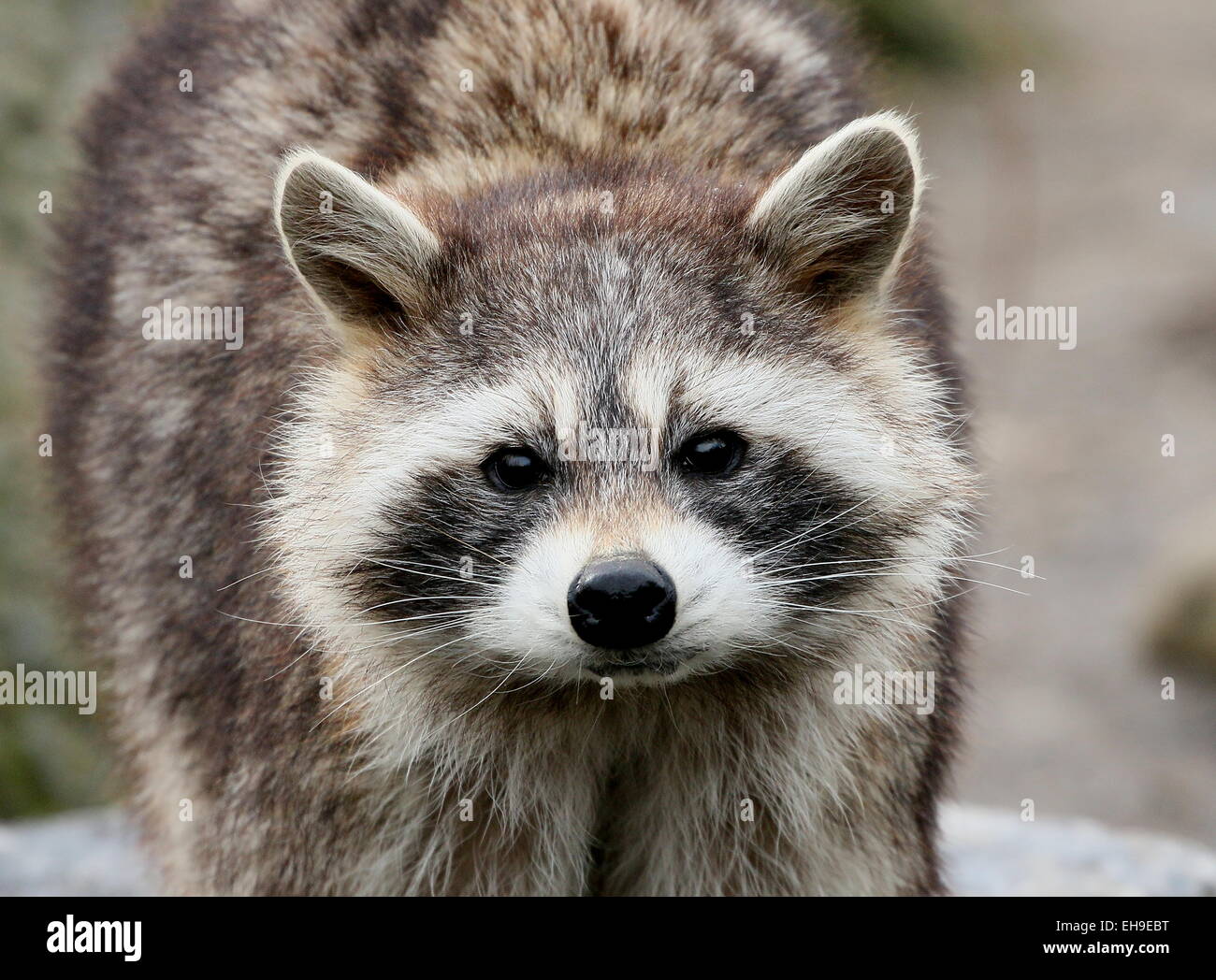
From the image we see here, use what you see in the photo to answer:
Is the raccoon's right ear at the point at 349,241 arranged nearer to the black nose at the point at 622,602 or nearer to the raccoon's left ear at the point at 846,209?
the raccoon's left ear at the point at 846,209

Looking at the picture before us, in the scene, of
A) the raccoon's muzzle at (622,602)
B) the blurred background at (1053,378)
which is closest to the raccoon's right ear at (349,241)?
the raccoon's muzzle at (622,602)

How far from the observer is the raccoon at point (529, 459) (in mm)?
4102

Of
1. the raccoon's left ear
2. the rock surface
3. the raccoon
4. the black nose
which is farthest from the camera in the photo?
the rock surface

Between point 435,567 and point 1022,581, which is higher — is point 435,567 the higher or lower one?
the higher one

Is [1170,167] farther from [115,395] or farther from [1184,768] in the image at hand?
[115,395]

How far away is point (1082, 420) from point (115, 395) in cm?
1135

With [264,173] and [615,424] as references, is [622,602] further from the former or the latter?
[264,173]

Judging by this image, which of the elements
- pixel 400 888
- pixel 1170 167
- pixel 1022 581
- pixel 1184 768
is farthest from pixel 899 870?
pixel 1170 167

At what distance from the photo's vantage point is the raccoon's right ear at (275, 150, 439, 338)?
4160mm

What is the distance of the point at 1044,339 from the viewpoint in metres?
16.9

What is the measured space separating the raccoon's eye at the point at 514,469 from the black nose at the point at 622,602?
408 millimetres

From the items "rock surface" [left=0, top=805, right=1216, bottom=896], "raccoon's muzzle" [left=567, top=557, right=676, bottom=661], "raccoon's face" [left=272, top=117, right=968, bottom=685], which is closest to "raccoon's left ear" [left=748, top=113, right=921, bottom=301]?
"raccoon's face" [left=272, top=117, right=968, bottom=685]

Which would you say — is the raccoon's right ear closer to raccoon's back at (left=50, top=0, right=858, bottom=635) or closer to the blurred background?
raccoon's back at (left=50, top=0, right=858, bottom=635)

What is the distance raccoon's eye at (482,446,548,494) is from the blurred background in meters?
2.18
